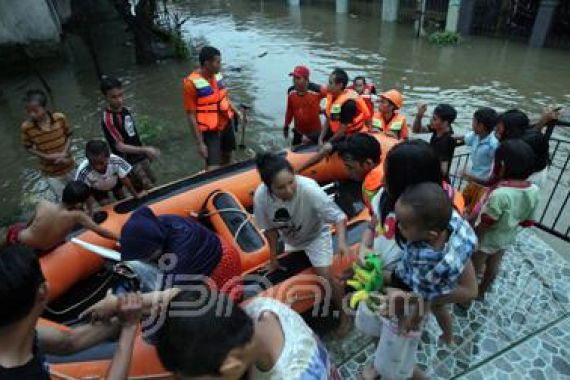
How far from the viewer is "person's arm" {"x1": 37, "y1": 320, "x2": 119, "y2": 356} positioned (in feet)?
5.87

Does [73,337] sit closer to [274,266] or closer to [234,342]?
[234,342]

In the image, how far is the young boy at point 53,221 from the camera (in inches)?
129

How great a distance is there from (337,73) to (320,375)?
156 inches

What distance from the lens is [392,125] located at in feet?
15.7

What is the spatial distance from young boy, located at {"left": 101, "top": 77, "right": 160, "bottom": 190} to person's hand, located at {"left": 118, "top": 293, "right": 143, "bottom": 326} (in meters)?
2.82

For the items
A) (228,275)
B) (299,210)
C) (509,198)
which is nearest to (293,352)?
(228,275)

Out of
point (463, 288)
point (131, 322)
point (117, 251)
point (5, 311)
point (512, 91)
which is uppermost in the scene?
point (5, 311)

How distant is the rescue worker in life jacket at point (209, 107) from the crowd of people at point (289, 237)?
0.05ft

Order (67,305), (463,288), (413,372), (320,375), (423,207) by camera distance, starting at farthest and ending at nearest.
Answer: (67,305) < (413,372) < (463,288) < (423,207) < (320,375)

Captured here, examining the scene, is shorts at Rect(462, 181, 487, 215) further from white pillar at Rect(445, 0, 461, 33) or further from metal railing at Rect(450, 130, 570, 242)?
white pillar at Rect(445, 0, 461, 33)

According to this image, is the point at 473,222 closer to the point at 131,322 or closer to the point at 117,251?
the point at 131,322

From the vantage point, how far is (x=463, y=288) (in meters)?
1.97

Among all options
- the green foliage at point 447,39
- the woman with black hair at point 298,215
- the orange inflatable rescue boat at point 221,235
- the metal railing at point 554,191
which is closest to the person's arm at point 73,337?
the orange inflatable rescue boat at point 221,235

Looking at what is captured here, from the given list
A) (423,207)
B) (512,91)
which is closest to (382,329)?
(423,207)
